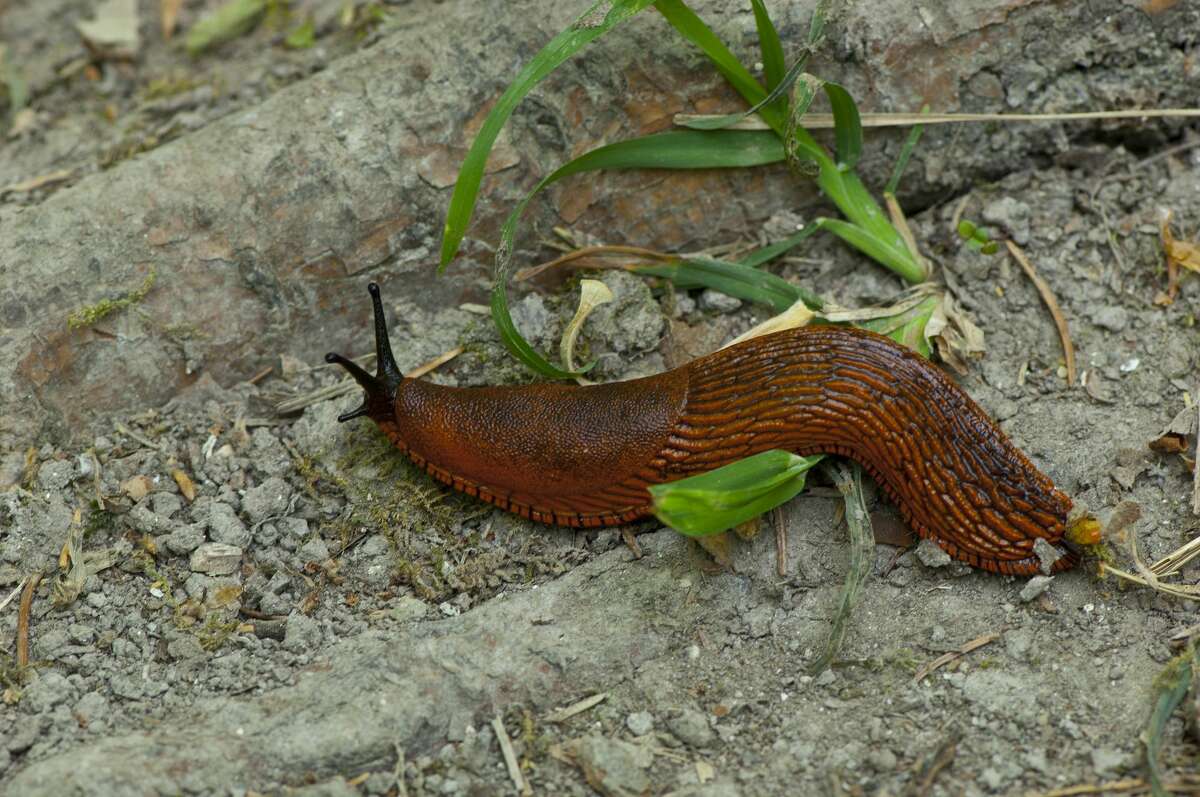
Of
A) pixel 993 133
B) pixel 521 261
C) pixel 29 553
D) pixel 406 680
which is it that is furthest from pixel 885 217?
pixel 29 553

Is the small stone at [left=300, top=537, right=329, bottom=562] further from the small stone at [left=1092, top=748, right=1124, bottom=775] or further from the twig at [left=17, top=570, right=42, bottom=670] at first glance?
the small stone at [left=1092, top=748, right=1124, bottom=775]

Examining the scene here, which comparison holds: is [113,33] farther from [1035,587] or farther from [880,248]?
[1035,587]

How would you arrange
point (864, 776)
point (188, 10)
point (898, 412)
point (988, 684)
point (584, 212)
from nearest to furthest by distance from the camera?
point (864, 776) < point (988, 684) < point (898, 412) < point (584, 212) < point (188, 10)

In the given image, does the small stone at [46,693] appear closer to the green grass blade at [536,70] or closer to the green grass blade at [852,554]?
the green grass blade at [536,70]

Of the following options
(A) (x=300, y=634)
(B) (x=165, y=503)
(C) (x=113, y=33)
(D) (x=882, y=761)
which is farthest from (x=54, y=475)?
(D) (x=882, y=761)

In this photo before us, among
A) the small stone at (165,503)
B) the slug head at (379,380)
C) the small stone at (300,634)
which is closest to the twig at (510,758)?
the small stone at (300,634)

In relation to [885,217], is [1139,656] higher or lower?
lower

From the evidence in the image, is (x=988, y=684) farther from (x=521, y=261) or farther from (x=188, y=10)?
(x=188, y=10)
